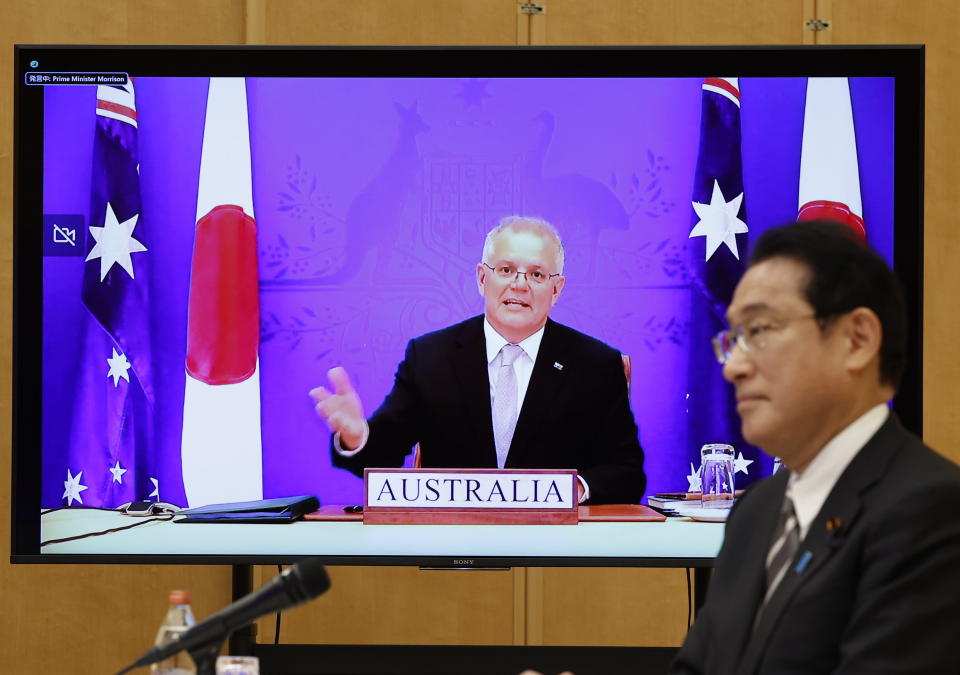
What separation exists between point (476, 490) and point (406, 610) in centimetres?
100

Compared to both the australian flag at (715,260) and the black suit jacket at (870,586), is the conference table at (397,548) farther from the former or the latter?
the black suit jacket at (870,586)

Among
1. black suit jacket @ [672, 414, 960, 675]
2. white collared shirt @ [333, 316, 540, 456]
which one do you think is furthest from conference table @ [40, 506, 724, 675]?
black suit jacket @ [672, 414, 960, 675]

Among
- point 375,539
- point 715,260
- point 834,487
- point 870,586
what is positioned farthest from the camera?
point 715,260

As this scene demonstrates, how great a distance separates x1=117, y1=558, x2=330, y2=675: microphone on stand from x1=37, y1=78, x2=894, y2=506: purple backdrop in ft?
5.90

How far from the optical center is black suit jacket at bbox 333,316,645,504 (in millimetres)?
3363

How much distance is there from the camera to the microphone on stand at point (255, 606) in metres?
1.54

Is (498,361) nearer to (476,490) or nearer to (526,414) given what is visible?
(526,414)

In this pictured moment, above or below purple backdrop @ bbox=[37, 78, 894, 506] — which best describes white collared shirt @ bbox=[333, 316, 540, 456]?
below

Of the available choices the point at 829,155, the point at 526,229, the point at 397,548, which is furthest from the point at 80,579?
the point at 829,155

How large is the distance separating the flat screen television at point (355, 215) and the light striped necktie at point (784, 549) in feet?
4.72

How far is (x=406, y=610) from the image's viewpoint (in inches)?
162
